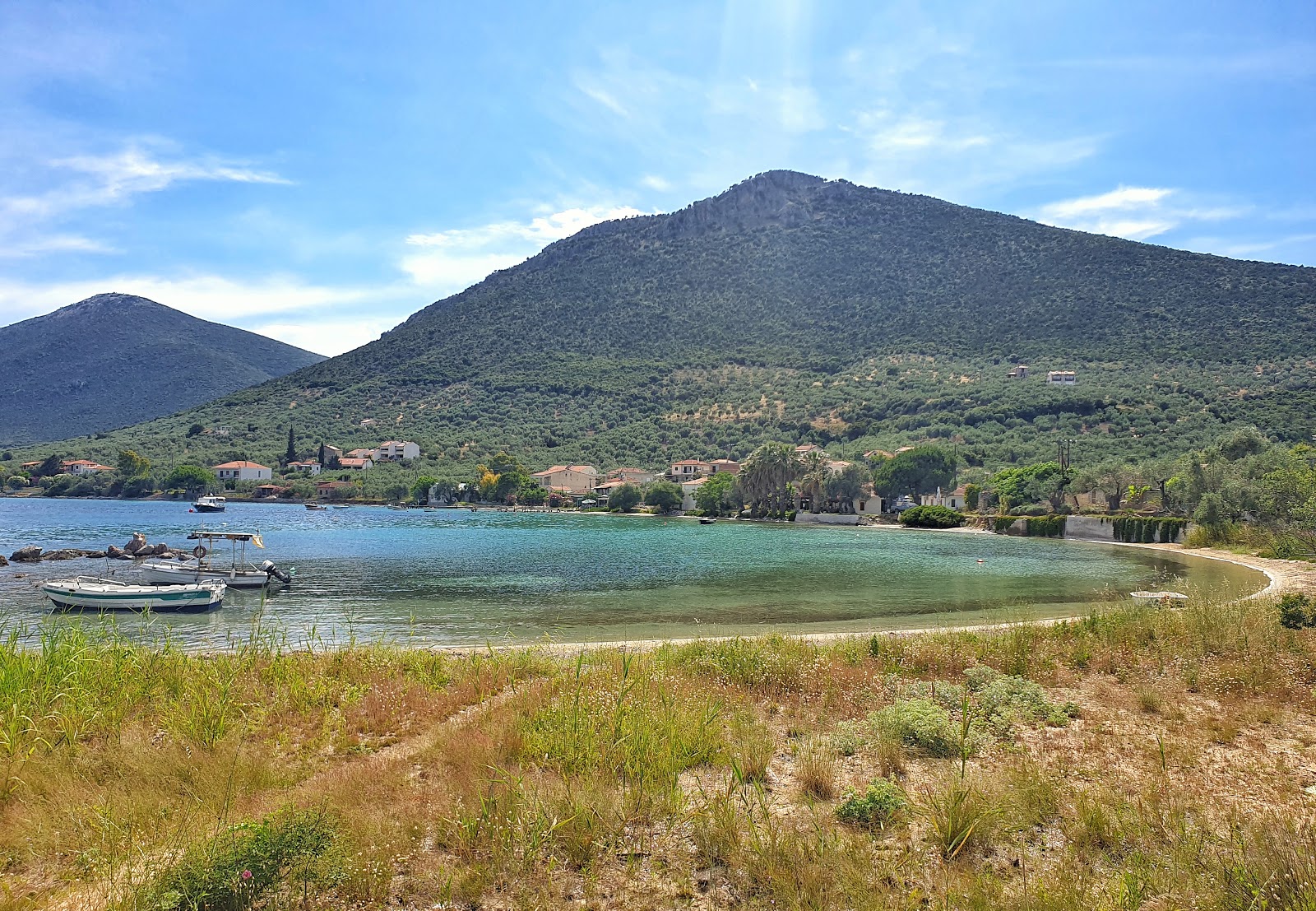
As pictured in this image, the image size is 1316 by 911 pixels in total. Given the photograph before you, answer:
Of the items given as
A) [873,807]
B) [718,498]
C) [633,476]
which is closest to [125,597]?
[873,807]

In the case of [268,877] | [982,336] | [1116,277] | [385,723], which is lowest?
[385,723]

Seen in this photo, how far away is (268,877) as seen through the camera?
3.36 metres

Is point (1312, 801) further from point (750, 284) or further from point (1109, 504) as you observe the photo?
point (750, 284)

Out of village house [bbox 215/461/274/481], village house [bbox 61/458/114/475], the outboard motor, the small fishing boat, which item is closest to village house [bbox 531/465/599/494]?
village house [bbox 215/461/274/481]

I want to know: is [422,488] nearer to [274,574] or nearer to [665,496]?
[665,496]

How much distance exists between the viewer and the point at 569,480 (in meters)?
92.7

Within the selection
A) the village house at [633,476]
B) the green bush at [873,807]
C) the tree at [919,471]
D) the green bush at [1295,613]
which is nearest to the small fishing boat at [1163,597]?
the green bush at [1295,613]

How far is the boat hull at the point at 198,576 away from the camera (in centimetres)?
2217

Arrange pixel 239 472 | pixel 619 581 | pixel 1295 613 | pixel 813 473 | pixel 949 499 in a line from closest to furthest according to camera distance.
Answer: pixel 1295 613 < pixel 619 581 < pixel 813 473 < pixel 949 499 < pixel 239 472

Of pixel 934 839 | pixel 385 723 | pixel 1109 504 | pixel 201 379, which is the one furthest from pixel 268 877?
pixel 201 379

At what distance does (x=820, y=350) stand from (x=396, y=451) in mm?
69225

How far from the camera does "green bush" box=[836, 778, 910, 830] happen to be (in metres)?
4.41

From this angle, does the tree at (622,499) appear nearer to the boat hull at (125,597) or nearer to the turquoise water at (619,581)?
the turquoise water at (619,581)

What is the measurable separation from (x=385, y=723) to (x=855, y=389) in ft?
328
